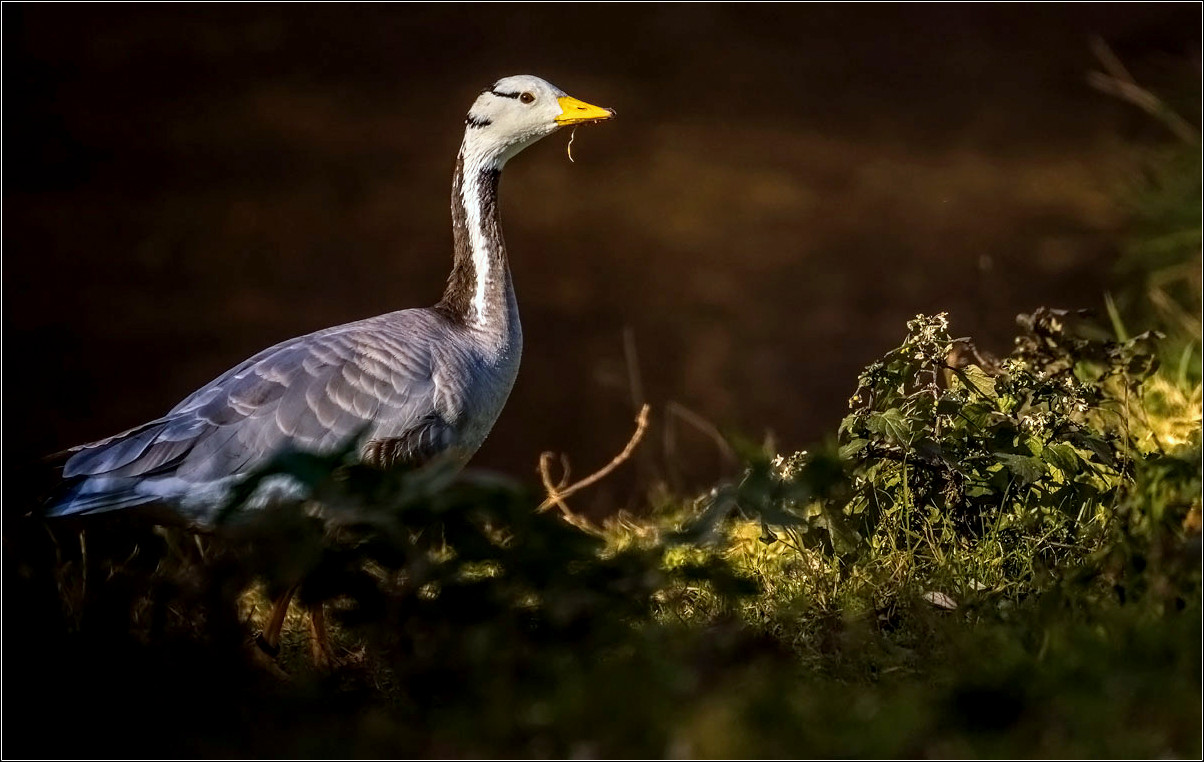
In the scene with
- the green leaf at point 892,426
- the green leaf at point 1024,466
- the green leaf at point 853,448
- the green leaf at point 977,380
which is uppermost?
the green leaf at point 977,380

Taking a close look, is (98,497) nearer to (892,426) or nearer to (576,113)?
(576,113)

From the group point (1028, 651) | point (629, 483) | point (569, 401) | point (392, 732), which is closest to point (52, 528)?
point (392, 732)

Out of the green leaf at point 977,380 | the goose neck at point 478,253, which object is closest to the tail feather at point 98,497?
the goose neck at point 478,253

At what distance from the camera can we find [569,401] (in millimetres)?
9211

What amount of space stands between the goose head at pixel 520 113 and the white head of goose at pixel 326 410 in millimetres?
477

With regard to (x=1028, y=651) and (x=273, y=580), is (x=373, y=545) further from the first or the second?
(x=1028, y=651)

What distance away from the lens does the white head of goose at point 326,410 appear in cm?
407

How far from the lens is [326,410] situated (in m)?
4.22

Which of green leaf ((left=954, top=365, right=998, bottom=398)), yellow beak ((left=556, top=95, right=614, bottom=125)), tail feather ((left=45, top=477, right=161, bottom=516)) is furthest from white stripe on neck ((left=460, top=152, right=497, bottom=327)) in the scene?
green leaf ((left=954, top=365, right=998, bottom=398))

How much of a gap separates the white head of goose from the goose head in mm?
477

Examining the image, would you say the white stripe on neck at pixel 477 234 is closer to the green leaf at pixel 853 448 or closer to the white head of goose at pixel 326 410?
the white head of goose at pixel 326 410

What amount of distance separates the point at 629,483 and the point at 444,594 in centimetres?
535

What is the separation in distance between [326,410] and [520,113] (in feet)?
3.82

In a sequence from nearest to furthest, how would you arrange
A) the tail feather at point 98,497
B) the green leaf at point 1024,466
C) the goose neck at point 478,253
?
the green leaf at point 1024,466 → the tail feather at point 98,497 → the goose neck at point 478,253
